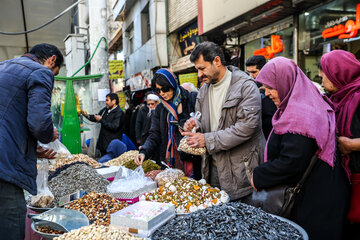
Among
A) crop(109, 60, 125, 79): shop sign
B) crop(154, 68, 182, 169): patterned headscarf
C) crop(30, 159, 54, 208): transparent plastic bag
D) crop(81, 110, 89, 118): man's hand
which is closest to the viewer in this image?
crop(30, 159, 54, 208): transparent plastic bag

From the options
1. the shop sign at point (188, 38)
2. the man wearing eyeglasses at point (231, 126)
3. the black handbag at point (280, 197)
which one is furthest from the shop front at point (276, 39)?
the black handbag at point (280, 197)

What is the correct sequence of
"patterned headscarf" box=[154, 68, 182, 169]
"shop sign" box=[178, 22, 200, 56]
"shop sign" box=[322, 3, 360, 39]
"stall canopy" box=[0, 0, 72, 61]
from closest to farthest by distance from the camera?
"patterned headscarf" box=[154, 68, 182, 169] < "shop sign" box=[322, 3, 360, 39] < "shop sign" box=[178, 22, 200, 56] < "stall canopy" box=[0, 0, 72, 61]

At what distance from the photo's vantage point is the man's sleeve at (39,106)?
183cm

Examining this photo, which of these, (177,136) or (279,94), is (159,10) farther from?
(279,94)

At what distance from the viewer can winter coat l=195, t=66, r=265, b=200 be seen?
2119mm

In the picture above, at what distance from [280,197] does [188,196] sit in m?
0.64

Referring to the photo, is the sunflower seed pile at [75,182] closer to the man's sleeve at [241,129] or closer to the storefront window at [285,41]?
the man's sleeve at [241,129]

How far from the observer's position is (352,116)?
1.84 m

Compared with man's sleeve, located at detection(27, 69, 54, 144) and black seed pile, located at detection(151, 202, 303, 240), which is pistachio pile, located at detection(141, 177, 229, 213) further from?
man's sleeve, located at detection(27, 69, 54, 144)

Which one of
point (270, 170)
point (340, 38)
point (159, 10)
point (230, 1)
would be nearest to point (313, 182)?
point (270, 170)

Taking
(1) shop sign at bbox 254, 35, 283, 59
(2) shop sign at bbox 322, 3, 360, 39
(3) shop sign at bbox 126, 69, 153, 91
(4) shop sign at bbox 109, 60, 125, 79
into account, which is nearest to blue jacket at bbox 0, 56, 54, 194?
(2) shop sign at bbox 322, 3, 360, 39

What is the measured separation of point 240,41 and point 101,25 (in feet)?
12.5

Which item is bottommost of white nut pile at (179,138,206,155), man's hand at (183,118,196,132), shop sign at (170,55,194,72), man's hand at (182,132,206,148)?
white nut pile at (179,138,206,155)

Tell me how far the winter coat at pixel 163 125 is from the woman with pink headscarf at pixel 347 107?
48.9 inches
